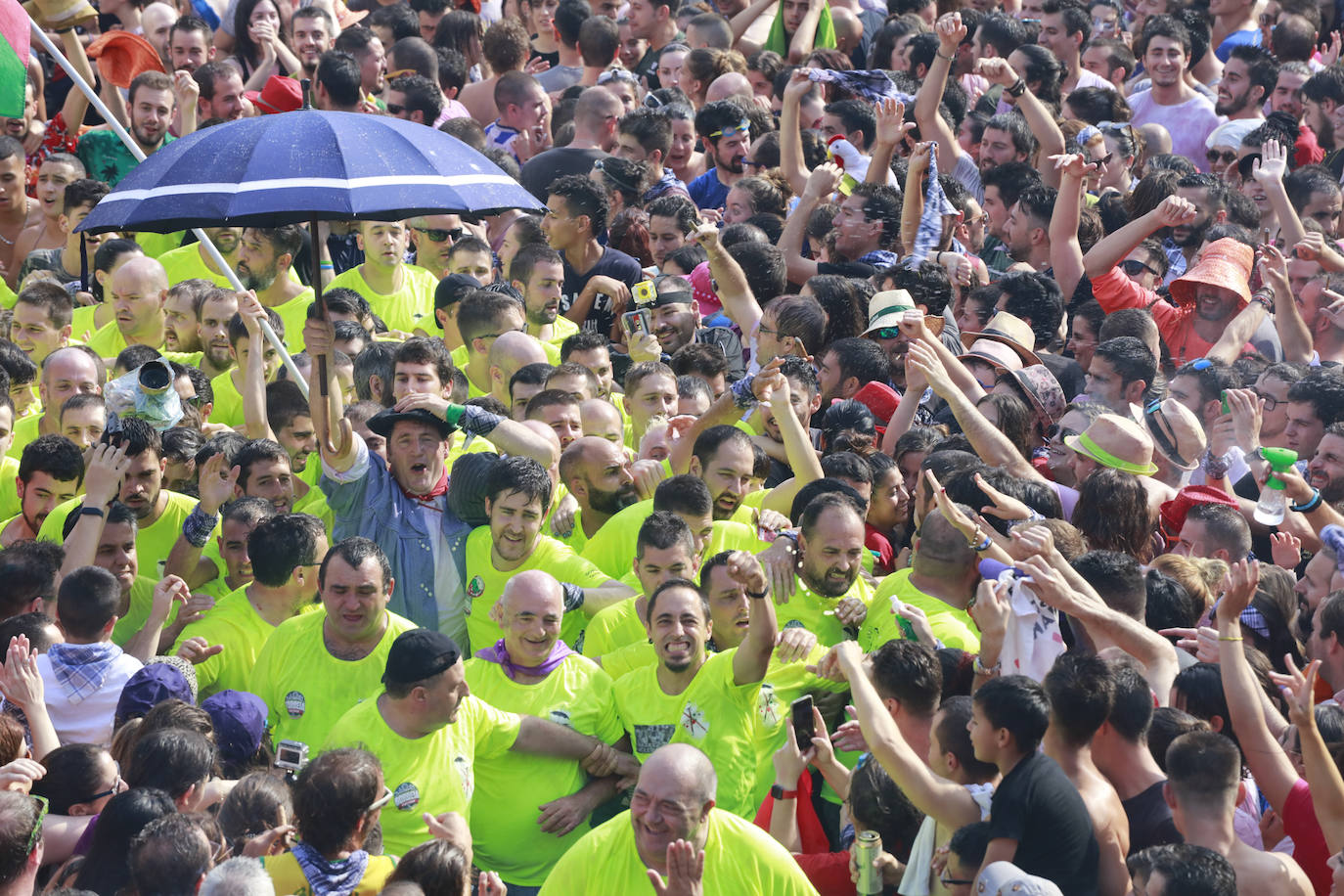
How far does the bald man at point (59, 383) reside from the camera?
8648 mm

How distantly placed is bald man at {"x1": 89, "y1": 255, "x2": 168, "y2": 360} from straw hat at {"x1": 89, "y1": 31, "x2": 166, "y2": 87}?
Result: 121cm

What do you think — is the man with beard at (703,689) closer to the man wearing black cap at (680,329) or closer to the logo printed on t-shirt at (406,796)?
the logo printed on t-shirt at (406,796)

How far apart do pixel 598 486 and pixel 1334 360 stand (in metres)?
4.08

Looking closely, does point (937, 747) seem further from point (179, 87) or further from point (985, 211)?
point (179, 87)

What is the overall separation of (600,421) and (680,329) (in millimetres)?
1385

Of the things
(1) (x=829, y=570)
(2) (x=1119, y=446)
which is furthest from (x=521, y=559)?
(2) (x=1119, y=446)

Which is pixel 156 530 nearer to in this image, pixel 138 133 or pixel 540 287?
pixel 540 287

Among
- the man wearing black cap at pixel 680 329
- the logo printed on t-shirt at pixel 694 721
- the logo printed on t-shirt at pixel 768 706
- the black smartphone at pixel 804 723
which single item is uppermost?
the black smartphone at pixel 804 723

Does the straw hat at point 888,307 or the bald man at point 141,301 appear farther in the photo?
the bald man at point 141,301

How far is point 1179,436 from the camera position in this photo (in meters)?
7.73

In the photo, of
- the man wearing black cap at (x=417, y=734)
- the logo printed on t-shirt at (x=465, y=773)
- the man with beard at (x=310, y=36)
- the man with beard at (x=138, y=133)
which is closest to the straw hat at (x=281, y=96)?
the man with beard at (x=138, y=133)

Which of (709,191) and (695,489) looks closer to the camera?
(695,489)

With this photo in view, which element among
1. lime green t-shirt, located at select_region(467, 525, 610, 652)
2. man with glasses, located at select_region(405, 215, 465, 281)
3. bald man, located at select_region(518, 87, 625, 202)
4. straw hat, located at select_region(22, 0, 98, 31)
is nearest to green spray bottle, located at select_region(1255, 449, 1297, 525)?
lime green t-shirt, located at select_region(467, 525, 610, 652)

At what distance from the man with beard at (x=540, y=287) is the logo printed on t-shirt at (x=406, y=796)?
3861mm
